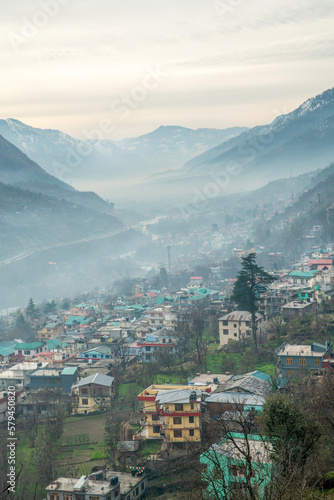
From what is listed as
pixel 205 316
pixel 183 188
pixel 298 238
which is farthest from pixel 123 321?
pixel 183 188

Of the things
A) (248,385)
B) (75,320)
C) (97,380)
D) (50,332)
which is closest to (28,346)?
(50,332)

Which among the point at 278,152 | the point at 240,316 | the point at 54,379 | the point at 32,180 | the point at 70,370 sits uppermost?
the point at 278,152

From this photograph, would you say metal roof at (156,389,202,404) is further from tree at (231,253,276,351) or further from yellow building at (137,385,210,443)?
tree at (231,253,276,351)

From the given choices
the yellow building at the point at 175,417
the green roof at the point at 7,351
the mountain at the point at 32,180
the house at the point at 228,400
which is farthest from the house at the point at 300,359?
the mountain at the point at 32,180

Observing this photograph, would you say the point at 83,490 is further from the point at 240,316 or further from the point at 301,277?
the point at 301,277

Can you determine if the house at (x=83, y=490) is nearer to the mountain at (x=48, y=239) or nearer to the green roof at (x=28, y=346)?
the green roof at (x=28, y=346)

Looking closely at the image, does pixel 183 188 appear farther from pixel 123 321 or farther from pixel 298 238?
pixel 123 321

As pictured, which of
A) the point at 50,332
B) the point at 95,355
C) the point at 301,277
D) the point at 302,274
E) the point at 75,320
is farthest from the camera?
the point at 75,320
